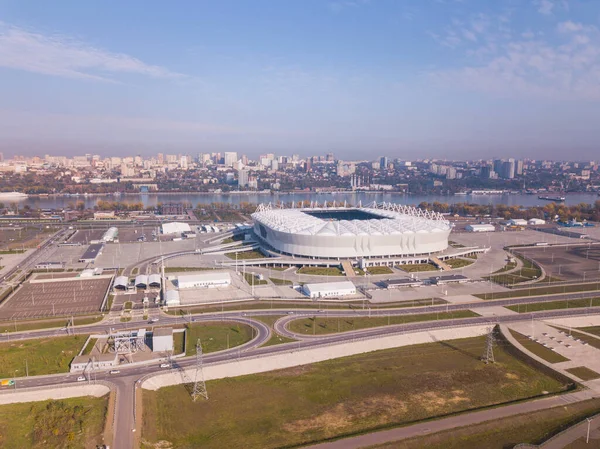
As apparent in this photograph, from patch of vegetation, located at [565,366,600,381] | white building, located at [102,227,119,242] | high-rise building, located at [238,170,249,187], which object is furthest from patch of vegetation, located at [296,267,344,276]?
high-rise building, located at [238,170,249,187]

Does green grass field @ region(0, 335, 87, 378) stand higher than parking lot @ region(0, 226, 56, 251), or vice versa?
parking lot @ region(0, 226, 56, 251)

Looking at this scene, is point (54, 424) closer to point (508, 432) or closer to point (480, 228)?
point (508, 432)

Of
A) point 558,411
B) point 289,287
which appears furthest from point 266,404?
point 289,287

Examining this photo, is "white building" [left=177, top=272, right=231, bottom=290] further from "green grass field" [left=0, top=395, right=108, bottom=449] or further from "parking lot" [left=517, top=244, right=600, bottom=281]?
"parking lot" [left=517, top=244, right=600, bottom=281]

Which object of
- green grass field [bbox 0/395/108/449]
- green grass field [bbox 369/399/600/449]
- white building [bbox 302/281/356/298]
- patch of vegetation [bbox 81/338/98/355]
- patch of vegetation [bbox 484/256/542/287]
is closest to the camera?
green grass field [bbox 0/395/108/449]

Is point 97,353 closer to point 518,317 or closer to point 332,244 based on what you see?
point 332,244

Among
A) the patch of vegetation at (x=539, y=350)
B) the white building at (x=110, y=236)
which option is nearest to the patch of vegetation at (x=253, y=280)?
the patch of vegetation at (x=539, y=350)

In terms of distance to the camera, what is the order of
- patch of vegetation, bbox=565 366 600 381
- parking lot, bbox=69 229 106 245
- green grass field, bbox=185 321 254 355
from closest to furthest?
1. patch of vegetation, bbox=565 366 600 381
2. green grass field, bbox=185 321 254 355
3. parking lot, bbox=69 229 106 245

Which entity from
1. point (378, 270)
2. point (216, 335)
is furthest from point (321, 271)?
point (216, 335)
